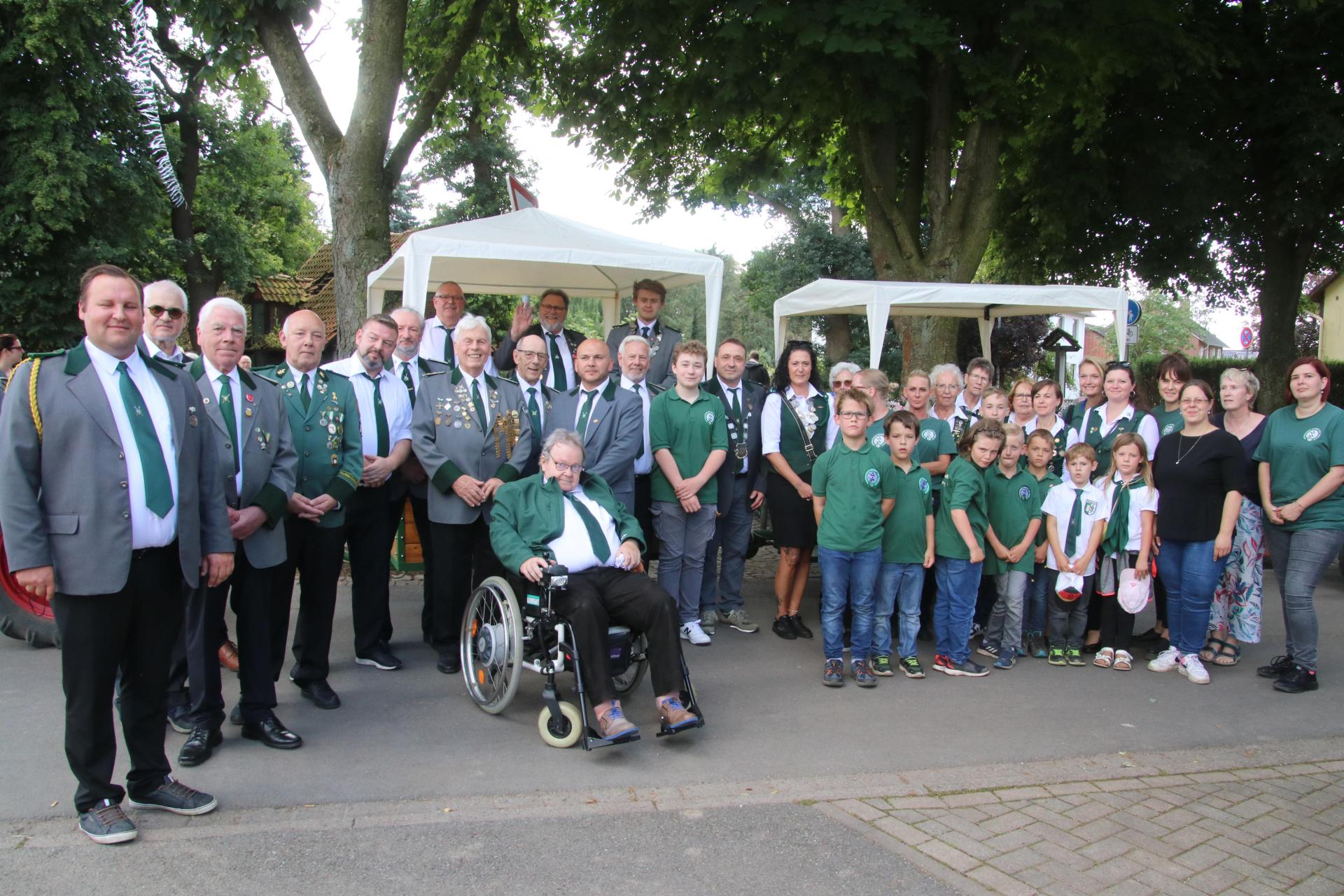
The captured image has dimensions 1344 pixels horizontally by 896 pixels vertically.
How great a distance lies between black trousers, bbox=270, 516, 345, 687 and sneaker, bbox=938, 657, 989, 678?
351cm

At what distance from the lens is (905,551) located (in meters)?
5.65

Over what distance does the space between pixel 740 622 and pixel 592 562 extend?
7.11 feet

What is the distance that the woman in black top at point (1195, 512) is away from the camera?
5.74 m

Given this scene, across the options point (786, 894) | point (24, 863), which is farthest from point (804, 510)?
point (24, 863)

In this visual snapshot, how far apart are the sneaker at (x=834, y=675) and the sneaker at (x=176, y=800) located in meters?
3.18

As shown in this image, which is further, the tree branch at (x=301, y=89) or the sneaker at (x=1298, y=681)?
the tree branch at (x=301, y=89)

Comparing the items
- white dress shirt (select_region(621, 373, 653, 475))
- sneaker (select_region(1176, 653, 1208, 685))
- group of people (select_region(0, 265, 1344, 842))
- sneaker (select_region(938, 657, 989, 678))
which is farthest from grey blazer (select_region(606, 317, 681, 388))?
sneaker (select_region(1176, 653, 1208, 685))

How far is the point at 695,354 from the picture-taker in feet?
20.1

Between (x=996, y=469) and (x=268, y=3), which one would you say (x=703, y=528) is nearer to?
(x=996, y=469)

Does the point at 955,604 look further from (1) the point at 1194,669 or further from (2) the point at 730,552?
(2) the point at 730,552

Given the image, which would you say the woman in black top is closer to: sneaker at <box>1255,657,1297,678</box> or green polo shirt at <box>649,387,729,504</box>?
sneaker at <box>1255,657,1297,678</box>

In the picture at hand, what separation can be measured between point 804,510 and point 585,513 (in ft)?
6.54

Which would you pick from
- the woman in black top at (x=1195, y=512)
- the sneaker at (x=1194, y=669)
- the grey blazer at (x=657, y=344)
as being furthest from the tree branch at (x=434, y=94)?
the sneaker at (x=1194, y=669)

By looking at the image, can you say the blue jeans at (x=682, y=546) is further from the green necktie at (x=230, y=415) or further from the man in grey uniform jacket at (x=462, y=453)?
the green necktie at (x=230, y=415)
